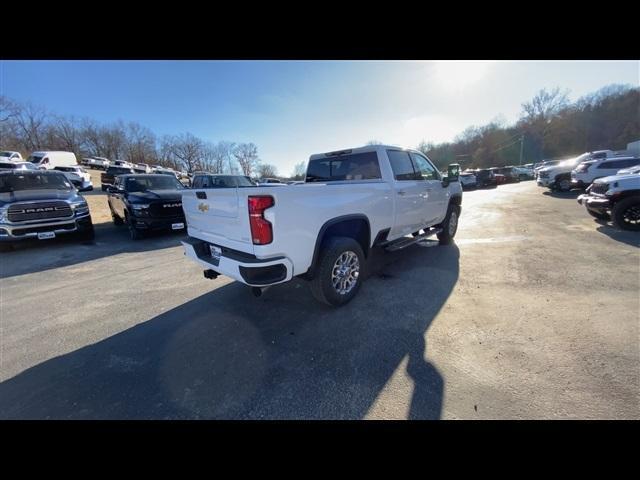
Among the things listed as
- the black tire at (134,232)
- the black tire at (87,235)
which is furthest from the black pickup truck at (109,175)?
the black tire at (134,232)

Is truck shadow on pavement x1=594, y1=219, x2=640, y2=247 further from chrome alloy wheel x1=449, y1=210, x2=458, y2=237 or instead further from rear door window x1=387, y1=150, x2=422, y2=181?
rear door window x1=387, y1=150, x2=422, y2=181

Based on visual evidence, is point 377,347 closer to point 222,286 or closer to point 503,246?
point 222,286

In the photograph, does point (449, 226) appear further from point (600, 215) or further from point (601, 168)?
point (601, 168)

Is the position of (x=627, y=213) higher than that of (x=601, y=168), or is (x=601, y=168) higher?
(x=601, y=168)

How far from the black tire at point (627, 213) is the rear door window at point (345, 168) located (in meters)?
6.92

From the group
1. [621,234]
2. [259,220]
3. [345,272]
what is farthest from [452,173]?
[259,220]

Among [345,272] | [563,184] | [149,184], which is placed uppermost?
[149,184]

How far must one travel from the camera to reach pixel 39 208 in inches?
237

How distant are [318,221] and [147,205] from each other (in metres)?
6.38

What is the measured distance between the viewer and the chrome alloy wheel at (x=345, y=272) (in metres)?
3.24

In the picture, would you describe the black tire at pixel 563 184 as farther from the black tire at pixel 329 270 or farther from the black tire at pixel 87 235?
the black tire at pixel 87 235

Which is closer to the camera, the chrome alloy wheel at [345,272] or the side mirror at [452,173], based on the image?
the chrome alloy wheel at [345,272]

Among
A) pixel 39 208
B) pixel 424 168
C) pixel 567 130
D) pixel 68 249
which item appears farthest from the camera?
pixel 567 130

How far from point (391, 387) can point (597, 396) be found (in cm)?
148
